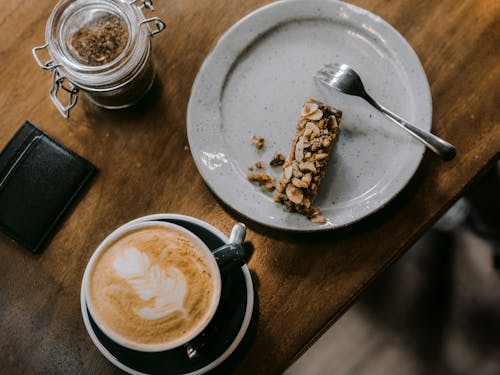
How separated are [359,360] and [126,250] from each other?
3.33 ft

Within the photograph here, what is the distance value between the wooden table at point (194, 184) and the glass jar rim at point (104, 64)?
12 cm

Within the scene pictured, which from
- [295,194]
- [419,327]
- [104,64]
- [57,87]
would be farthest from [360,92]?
[419,327]

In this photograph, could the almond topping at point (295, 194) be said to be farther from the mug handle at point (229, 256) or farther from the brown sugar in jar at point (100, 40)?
the brown sugar in jar at point (100, 40)

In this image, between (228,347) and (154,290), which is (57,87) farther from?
(228,347)

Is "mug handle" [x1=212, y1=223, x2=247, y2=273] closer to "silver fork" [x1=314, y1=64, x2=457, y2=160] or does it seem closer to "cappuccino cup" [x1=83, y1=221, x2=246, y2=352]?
"cappuccino cup" [x1=83, y1=221, x2=246, y2=352]

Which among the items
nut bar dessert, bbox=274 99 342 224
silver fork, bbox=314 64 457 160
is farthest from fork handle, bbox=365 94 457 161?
nut bar dessert, bbox=274 99 342 224

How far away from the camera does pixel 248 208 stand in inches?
41.6

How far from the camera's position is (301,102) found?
1121mm

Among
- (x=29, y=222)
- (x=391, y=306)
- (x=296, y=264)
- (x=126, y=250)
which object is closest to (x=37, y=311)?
(x=29, y=222)

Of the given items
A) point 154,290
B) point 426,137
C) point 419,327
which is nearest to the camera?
point 154,290

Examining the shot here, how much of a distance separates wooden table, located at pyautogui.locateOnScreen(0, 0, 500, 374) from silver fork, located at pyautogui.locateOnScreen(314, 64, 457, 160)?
0.08m

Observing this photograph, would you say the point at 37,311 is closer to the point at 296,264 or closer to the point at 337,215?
the point at 296,264

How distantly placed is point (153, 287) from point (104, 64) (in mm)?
448

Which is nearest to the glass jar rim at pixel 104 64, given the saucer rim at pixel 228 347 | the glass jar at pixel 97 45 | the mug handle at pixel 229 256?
the glass jar at pixel 97 45
